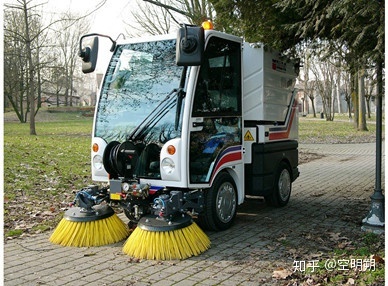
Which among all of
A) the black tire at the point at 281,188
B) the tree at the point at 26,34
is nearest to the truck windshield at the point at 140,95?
the black tire at the point at 281,188

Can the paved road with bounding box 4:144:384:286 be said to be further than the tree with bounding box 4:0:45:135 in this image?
No

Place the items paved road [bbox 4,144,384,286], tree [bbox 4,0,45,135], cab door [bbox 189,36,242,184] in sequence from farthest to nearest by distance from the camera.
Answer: tree [bbox 4,0,45,135] < cab door [bbox 189,36,242,184] < paved road [bbox 4,144,384,286]

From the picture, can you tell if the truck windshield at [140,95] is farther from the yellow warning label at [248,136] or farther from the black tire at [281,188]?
the black tire at [281,188]

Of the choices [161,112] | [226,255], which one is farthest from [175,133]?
[226,255]

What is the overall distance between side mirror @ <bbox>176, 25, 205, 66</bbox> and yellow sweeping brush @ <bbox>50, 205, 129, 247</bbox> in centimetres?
221

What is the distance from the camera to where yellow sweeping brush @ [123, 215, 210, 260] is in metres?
4.90

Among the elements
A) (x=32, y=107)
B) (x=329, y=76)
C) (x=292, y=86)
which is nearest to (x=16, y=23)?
(x=32, y=107)

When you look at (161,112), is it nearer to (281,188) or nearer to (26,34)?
(281,188)

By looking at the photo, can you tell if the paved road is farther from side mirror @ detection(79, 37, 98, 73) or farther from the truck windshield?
side mirror @ detection(79, 37, 98, 73)

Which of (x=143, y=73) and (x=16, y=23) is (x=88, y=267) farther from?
(x=16, y=23)

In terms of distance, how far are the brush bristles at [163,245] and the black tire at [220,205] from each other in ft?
2.34

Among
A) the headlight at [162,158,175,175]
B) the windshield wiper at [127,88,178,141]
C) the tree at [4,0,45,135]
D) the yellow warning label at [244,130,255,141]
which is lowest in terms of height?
the headlight at [162,158,175,175]

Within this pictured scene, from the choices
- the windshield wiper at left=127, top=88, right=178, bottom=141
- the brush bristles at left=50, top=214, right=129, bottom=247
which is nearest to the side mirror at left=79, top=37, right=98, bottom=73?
the windshield wiper at left=127, top=88, right=178, bottom=141

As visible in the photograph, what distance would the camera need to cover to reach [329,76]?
51.8 meters
